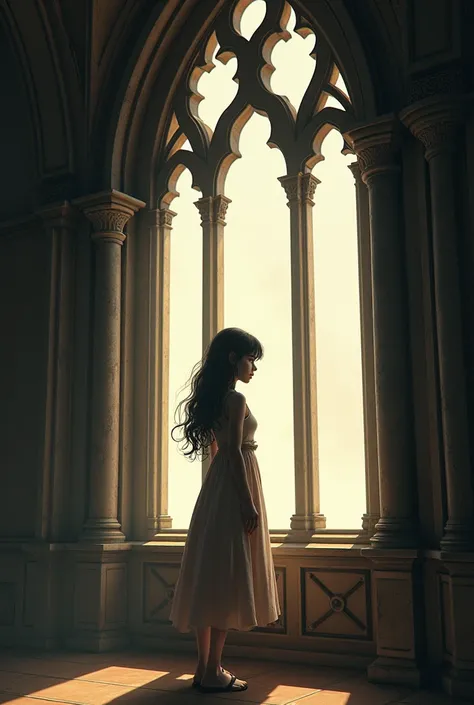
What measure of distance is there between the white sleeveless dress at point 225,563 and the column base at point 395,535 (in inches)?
29.3

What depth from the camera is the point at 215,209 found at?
6.26m

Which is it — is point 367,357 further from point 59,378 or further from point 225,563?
point 59,378

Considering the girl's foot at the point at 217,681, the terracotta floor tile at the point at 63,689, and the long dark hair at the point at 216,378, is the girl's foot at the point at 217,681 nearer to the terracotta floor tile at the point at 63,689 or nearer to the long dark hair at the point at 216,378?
the terracotta floor tile at the point at 63,689

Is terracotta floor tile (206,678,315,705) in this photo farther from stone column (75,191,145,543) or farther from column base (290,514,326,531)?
stone column (75,191,145,543)

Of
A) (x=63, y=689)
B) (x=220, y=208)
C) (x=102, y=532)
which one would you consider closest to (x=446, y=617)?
(x=63, y=689)

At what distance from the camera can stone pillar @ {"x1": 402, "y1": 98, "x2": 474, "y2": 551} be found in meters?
4.46

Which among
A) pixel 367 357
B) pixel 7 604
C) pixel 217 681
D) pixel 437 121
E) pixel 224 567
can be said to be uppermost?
pixel 437 121

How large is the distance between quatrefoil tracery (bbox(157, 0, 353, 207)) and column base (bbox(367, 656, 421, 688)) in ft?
10.8

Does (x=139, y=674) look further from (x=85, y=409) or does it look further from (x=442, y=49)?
(x=442, y=49)

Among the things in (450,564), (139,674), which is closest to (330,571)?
(450,564)

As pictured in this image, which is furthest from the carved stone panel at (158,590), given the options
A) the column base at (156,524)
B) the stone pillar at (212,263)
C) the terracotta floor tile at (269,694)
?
the terracotta floor tile at (269,694)

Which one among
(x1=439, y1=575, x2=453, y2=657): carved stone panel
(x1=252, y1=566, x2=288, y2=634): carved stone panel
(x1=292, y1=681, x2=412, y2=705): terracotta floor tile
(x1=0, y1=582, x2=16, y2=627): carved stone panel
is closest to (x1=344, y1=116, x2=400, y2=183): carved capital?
(x1=439, y1=575, x2=453, y2=657): carved stone panel

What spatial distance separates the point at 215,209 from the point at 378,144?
1.57 m

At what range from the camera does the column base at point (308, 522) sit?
5.41 m
